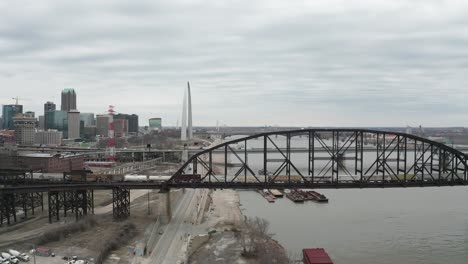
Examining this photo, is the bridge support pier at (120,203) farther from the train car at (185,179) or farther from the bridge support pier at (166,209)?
the train car at (185,179)

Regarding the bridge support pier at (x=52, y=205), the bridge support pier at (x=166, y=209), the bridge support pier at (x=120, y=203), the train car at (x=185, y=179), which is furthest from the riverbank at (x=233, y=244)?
the bridge support pier at (x=52, y=205)

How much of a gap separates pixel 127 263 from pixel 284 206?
35.2 metres

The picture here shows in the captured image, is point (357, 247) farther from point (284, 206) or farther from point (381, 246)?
point (284, 206)

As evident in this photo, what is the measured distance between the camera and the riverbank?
120 feet

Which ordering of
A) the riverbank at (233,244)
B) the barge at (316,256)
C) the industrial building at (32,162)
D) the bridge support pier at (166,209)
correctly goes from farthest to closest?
the industrial building at (32,162), the bridge support pier at (166,209), the riverbank at (233,244), the barge at (316,256)

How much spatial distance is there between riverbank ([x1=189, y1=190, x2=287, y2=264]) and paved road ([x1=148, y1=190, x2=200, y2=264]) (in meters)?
1.56

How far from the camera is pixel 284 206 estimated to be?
6519cm

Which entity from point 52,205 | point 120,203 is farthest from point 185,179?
point 52,205

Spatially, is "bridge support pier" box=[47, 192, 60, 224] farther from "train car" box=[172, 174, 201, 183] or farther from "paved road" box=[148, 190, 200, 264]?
"train car" box=[172, 174, 201, 183]

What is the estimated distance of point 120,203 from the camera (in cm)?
4981

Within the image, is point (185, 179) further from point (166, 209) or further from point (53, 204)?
point (53, 204)

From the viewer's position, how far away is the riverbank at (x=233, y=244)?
36.6 metres

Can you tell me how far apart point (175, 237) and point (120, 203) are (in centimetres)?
1008

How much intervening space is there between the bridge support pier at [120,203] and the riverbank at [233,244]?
31.6 feet
